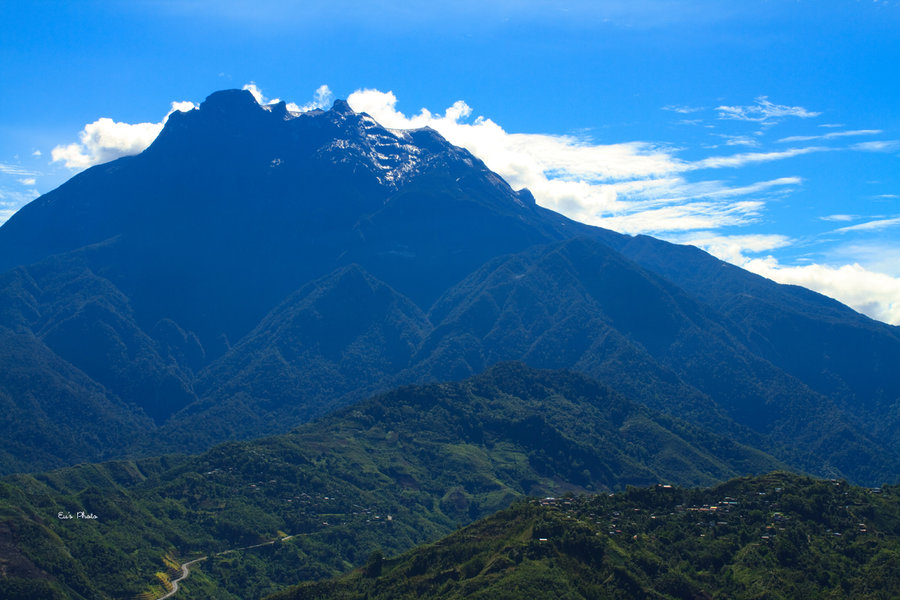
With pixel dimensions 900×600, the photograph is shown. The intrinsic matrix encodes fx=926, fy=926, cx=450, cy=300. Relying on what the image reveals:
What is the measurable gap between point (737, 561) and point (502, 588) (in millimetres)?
37862

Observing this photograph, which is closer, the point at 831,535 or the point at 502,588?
the point at 502,588

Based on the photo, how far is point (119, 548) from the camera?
18975cm

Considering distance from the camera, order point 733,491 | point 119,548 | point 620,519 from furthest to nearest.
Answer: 1. point 119,548
2. point 733,491
3. point 620,519

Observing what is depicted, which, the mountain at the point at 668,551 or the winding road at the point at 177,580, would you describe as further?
the winding road at the point at 177,580

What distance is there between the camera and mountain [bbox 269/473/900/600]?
5002 inches

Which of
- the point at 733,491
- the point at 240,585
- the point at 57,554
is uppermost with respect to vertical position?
the point at 733,491

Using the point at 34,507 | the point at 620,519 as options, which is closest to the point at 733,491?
the point at 620,519

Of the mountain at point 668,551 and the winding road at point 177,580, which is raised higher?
the mountain at point 668,551

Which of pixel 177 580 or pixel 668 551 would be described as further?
pixel 177 580

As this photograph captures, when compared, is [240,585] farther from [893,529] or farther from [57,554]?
[893,529]

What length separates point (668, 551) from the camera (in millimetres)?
143625

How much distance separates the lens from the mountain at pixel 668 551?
127062 mm

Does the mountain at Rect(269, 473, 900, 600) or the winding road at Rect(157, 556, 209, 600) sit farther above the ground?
the mountain at Rect(269, 473, 900, 600)

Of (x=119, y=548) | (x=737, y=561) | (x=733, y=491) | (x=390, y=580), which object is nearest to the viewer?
(x=737, y=561)
